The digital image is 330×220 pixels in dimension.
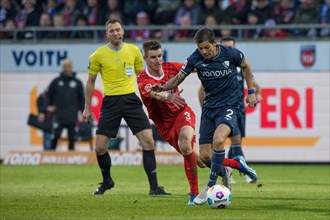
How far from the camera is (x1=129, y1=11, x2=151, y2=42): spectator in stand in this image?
2402cm

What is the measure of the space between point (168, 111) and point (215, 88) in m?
1.07

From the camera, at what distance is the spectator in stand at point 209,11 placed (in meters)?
23.8

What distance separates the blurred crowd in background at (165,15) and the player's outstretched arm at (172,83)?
377 inches

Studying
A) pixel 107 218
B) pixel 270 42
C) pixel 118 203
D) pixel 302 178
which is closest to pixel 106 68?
pixel 118 203

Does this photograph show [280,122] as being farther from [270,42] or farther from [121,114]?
[121,114]

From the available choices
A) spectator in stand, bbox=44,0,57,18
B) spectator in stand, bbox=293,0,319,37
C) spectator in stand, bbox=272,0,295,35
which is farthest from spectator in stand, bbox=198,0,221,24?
spectator in stand, bbox=44,0,57,18

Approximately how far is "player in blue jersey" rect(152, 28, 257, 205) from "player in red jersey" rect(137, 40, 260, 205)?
0.75 feet

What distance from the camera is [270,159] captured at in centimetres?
2312

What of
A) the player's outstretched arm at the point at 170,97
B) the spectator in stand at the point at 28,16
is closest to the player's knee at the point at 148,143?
the player's outstretched arm at the point at 170,97

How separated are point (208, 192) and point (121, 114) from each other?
289 cm

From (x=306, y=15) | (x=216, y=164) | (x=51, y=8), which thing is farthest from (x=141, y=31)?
(x=216, y=164)

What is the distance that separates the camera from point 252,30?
Answer: 76.9 feet

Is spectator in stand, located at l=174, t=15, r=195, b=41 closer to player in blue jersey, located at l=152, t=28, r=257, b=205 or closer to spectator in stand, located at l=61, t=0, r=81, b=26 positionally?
spectator in stand, located at l=61, t=0, r=81, b=26

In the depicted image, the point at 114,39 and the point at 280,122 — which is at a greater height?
the point at 114,39
